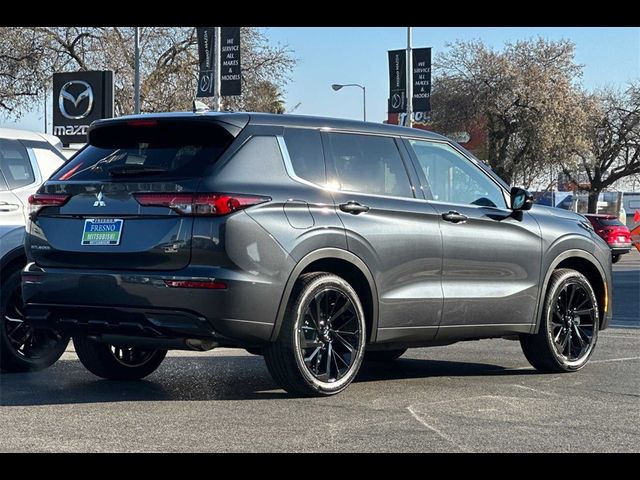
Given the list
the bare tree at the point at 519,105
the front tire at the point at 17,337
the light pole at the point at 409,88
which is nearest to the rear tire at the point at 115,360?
the front tire at the point at 17,337

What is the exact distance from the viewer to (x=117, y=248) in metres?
7.28

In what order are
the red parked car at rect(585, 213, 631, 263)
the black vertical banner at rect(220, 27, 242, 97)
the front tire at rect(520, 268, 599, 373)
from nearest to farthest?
the front tire at rect(520, 268, 599, 373) < the black vertical banner at rect(220, 27, 242, 97) < the red parked car at rect(585, 213, 631, 263)

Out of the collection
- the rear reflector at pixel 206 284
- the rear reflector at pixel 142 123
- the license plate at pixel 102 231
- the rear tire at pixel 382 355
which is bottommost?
the rear tire at pixel 382 355

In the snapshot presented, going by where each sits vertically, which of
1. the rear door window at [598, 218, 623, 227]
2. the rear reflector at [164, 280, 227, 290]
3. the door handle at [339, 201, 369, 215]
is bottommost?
the rear door window at [598, 218, 623, 227]

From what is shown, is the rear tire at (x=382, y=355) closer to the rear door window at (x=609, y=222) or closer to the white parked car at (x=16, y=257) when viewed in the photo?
the white parked car at (x=16, y=257)

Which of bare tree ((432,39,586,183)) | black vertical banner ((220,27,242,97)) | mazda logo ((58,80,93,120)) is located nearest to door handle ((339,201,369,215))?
mazda logo ((58,80,93,120))

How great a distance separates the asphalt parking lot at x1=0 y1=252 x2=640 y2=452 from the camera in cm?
607

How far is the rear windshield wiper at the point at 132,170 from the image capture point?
24.3 feet

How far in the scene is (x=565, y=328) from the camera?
9422 mm

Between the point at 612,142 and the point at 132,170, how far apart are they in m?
56.2

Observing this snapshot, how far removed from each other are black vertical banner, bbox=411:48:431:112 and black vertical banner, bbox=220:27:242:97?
764cm

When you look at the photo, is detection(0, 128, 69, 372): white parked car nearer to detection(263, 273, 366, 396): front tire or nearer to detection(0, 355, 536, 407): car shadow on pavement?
detection(0, 355, 536, 407): car shadow on pavement

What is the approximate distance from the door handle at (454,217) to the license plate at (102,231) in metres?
2.43
